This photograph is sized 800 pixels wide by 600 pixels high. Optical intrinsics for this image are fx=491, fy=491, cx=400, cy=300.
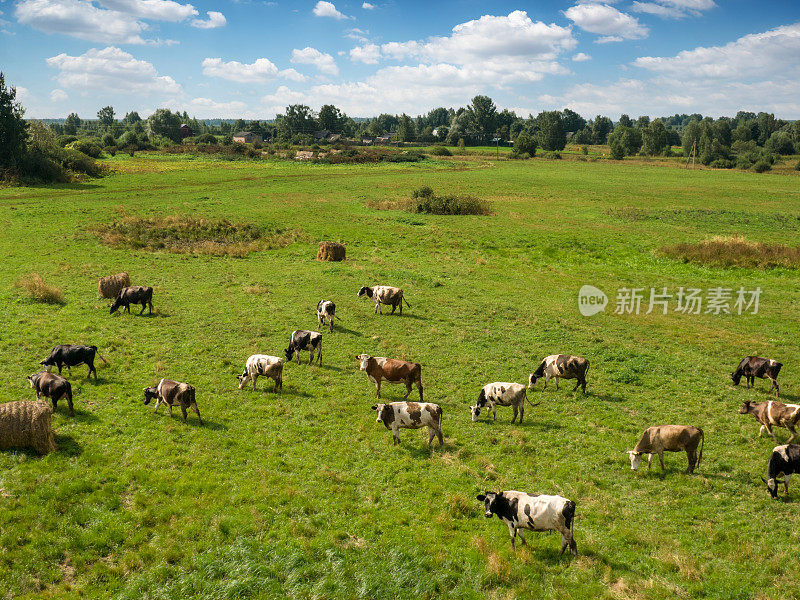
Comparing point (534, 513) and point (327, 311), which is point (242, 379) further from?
point (534, 513)

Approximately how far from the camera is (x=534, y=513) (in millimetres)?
10352

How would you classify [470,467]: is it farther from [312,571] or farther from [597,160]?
[597,160]

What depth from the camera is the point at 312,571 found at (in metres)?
9.90


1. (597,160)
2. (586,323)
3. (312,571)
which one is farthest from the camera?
(597,160)

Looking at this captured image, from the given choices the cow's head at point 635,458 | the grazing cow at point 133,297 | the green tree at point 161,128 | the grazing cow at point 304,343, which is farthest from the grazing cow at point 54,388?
the green tree at point 161,128

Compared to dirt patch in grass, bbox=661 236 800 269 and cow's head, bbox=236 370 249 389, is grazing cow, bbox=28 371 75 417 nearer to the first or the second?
cow's head, bbox=236 370 249 389

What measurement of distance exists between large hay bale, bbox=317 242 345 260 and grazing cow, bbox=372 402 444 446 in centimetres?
2438

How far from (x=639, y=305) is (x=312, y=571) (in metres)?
25.6

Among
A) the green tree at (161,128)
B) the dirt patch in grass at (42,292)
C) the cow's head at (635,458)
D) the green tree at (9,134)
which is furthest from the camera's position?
the green tree at (161,128)

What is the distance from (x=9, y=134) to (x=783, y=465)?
9162cm

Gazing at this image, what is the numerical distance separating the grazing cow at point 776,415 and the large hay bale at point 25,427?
20.4m

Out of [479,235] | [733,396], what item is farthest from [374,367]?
[479,235]

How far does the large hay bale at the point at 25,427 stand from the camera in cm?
1270

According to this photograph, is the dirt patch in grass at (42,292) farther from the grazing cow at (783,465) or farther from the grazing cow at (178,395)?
the grazing cow at (783,465)
